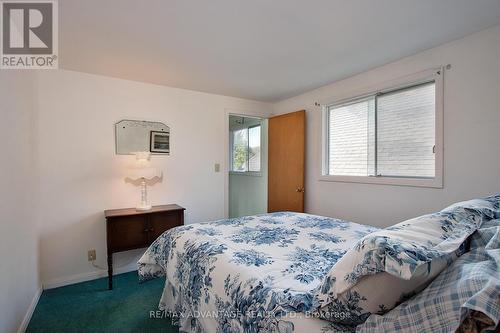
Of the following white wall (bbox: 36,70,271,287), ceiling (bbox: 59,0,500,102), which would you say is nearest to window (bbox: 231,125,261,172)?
white wall (bbox: 36,70,271,287)

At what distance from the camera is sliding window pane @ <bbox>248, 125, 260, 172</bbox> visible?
15.0 ft

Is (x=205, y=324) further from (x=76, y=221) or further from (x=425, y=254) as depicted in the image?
(x=76, y=221)

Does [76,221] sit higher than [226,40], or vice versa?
[226,40]

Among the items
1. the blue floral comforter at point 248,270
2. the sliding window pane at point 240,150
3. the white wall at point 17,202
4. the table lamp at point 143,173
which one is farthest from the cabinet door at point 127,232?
the sliding window pane at point 240,150

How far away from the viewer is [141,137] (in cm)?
309

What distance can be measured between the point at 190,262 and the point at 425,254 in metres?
1.24

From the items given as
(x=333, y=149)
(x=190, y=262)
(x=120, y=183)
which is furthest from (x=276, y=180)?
(x=190, y=262)

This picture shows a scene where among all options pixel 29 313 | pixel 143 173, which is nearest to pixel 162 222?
pixel 143 173

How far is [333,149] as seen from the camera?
3299 millimetres

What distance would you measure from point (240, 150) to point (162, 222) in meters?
2.46

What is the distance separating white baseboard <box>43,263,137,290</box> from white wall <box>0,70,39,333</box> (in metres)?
0.25

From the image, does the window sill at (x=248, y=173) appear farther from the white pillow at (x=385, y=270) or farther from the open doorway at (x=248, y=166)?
the white pillow at (x=385, y=270)

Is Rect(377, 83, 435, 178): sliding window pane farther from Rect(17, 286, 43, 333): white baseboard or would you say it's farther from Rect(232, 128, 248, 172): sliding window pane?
Rect(17, 286, 43, 333): white baseboard

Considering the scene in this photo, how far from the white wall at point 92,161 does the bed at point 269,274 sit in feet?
3.97
